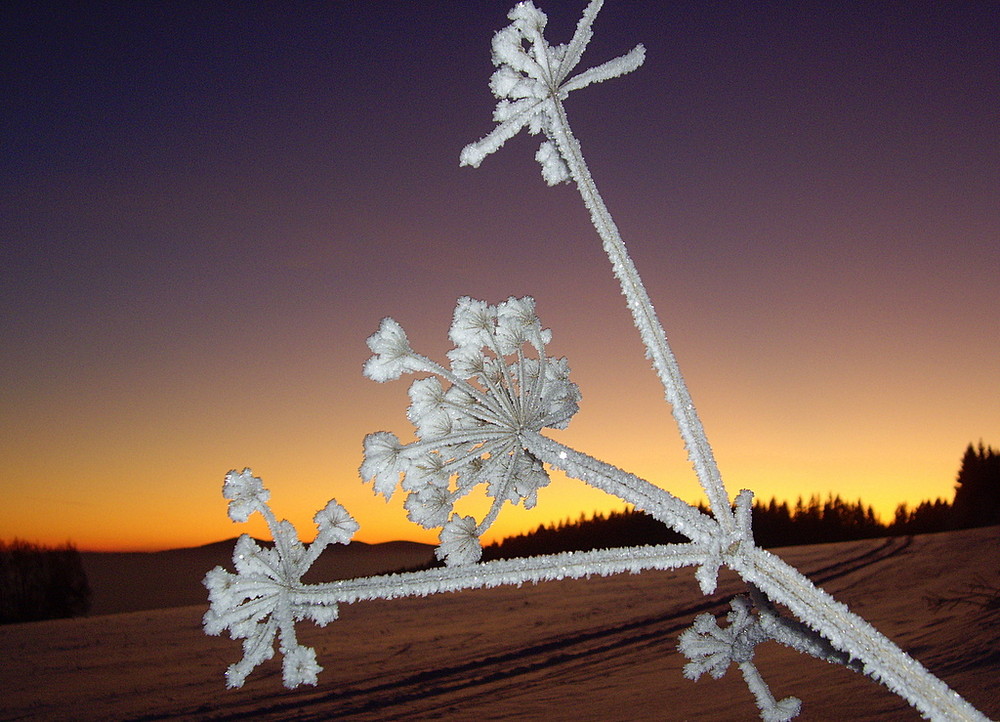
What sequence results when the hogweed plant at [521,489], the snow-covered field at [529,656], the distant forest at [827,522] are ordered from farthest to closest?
the distant forest at [827,522]
the snow-covered field at [529,656]
the hogweed plant at [521,489]

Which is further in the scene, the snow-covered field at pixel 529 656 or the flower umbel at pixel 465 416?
the snow-covered field at pixel 529 656

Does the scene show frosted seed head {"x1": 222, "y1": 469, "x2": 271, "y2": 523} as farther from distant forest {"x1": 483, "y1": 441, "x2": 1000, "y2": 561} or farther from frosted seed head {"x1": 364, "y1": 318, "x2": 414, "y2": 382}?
distant forest {"x1": 483, "y1": 441, "x2": 1000, "y2": 561}

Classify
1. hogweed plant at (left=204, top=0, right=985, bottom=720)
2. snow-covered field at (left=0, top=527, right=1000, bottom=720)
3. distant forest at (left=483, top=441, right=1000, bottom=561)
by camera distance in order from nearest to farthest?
hogweed plant at (left=204, top=0, right=985, bottom=720) < snow-covered field at (left=0, top=527, right=1000, bottom=720) < distant forest at (left=483, top=441, right=1000, bottom=561)

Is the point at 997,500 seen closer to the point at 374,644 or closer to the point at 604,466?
the point at 374,644

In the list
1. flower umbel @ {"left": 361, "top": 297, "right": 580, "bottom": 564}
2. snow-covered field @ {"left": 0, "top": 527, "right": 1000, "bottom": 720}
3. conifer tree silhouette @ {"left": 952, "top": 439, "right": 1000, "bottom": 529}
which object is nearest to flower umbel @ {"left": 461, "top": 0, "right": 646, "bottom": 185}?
flower umbel @ {"left": 361, "top": 297, "right": 580, "bottom": 564}

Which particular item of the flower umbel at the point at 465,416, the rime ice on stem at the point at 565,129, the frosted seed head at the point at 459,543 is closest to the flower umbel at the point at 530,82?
the rime ice on stem at the point at 565,129

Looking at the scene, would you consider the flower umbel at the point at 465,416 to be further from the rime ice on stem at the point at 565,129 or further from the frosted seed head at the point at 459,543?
the rime ice on stem at the point at 565,129

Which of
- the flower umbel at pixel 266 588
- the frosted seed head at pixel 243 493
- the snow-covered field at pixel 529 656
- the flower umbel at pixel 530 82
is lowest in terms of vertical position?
the snow-covered field at pixel 529 656

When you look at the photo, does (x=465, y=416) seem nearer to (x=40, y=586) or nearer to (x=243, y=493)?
(x=243, y=493)
